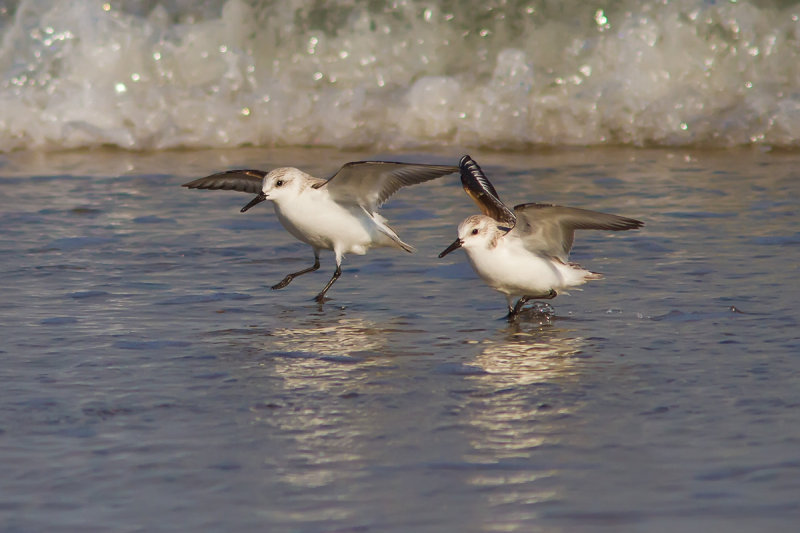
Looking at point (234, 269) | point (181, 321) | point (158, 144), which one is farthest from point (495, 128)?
point (181, 321)

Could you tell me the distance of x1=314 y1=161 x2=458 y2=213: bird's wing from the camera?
6895mm

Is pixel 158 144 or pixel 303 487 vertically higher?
pixel 158 144

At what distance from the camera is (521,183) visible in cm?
1005

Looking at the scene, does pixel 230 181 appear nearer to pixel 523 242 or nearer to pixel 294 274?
pixel 294 274

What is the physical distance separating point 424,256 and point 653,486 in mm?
3927

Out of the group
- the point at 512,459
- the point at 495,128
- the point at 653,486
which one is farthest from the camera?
the point at 495,128

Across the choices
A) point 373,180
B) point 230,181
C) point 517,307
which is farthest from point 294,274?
point 517,307

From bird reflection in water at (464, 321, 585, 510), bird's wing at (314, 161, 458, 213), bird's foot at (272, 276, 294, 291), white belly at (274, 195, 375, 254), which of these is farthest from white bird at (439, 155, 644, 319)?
bird's foot at (272, 276, 294, 291)

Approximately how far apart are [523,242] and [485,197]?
30cm

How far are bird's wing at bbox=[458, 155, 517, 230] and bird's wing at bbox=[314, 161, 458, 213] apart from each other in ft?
0.49

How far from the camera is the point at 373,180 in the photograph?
714 cm

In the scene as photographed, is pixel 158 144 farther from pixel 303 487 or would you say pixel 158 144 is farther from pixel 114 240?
pixel 303 487

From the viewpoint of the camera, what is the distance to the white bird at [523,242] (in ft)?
20.7

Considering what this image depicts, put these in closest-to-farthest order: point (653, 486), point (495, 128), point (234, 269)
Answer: point (653, 486), point (234, 269), point (495, 128)
